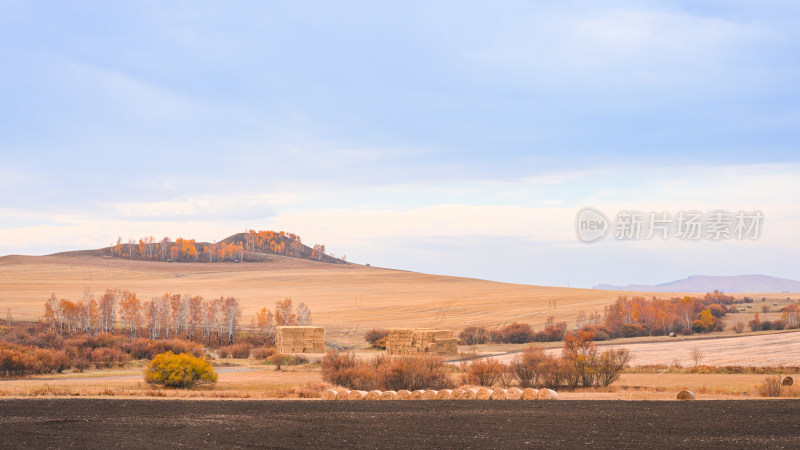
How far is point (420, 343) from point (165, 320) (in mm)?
28150

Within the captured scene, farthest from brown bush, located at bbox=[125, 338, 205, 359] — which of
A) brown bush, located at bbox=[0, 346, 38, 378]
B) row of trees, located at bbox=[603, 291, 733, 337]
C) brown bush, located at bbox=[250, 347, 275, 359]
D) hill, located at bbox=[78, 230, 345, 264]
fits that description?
hill, located at bbox=[78, 230, 345, 264]

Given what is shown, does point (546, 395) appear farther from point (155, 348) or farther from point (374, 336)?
point (374, 336)

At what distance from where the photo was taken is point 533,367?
95.1ft

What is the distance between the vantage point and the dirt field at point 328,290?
236ft

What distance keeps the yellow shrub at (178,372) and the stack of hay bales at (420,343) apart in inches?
652

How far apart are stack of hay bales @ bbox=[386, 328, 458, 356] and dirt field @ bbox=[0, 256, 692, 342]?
562 inches

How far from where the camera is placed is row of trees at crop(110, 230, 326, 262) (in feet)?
441

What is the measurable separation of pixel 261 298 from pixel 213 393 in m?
64.0

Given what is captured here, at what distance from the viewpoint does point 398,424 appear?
16828 mm

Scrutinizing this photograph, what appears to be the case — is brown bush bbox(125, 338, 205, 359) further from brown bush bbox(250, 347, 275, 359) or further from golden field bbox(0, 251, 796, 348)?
golden field bbox(0, 251, 796, 348)

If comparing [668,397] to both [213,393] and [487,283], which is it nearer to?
[213,393]

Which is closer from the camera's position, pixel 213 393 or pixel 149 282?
pixel 213 393

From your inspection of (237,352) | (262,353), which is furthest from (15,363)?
(237,352)

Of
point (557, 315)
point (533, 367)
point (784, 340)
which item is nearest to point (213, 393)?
point (533, 367)
